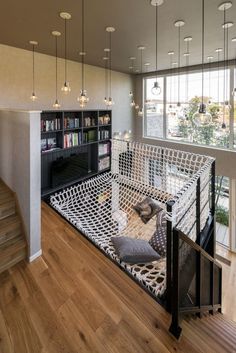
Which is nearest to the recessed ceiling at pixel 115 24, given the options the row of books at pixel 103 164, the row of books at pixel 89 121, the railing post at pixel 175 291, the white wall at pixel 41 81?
the white wall at pixel 41 81

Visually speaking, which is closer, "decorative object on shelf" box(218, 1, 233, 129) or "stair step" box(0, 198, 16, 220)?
"decorative object on shelf" box(218, 1, 233, 129)

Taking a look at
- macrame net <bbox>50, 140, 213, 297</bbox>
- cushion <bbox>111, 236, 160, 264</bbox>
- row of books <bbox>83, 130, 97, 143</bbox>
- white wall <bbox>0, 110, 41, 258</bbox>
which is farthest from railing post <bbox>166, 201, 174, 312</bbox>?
row of books <bbox>83, 130, 97, 143</bbox>

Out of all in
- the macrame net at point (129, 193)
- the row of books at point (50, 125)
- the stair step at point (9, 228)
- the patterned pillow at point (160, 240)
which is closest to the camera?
the stair step at point (9, 228)

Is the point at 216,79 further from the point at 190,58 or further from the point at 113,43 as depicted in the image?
the point at 113,43

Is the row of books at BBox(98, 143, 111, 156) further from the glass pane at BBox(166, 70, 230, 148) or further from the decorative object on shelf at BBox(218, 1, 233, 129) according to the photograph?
the decorative object on shelf at BBox(218, 1, 233, 129)

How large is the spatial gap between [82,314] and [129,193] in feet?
9.86

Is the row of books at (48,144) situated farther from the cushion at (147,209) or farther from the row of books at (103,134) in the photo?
the cushion at (147,209)

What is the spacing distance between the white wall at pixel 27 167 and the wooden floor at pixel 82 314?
1.45 feet

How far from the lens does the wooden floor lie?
6.29 ft

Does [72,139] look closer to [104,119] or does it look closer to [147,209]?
[104,119]

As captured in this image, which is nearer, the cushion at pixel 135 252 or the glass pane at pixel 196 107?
the cushion at pixel 135 252

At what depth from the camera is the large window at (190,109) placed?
6422 mm

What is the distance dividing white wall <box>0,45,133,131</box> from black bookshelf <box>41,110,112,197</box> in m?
0.38

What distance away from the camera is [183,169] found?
4176 millimetres
